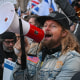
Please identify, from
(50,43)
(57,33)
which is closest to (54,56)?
(50,43)

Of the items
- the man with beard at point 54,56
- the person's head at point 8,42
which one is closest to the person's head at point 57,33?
the man with beard at point 54,56

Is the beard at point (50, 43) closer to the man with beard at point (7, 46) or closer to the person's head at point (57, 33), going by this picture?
the person's head at point (57, 33)

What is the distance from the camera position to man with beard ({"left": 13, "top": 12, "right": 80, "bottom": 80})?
6.83ft

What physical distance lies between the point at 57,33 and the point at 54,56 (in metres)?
0.28

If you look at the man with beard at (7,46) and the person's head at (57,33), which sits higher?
the person's head at (57,33)

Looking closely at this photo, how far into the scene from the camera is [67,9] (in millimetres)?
3041

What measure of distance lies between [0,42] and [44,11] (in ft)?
3.38

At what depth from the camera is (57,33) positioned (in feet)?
7.68

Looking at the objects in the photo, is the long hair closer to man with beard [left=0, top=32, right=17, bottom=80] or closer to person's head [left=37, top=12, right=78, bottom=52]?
person's head [left=37, top=12, right=78, bottom=52]

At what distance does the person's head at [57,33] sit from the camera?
2.31 metres

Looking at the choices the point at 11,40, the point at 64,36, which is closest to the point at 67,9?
the point at 64,36

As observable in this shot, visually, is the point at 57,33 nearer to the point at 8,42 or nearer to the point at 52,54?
the point at 52,54

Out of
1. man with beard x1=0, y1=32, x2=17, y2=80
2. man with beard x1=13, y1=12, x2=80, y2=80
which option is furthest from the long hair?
man with beard x1=0, y1=32, x2=17, y2=80

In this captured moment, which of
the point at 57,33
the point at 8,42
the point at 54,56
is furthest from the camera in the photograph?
the point at 8,42
